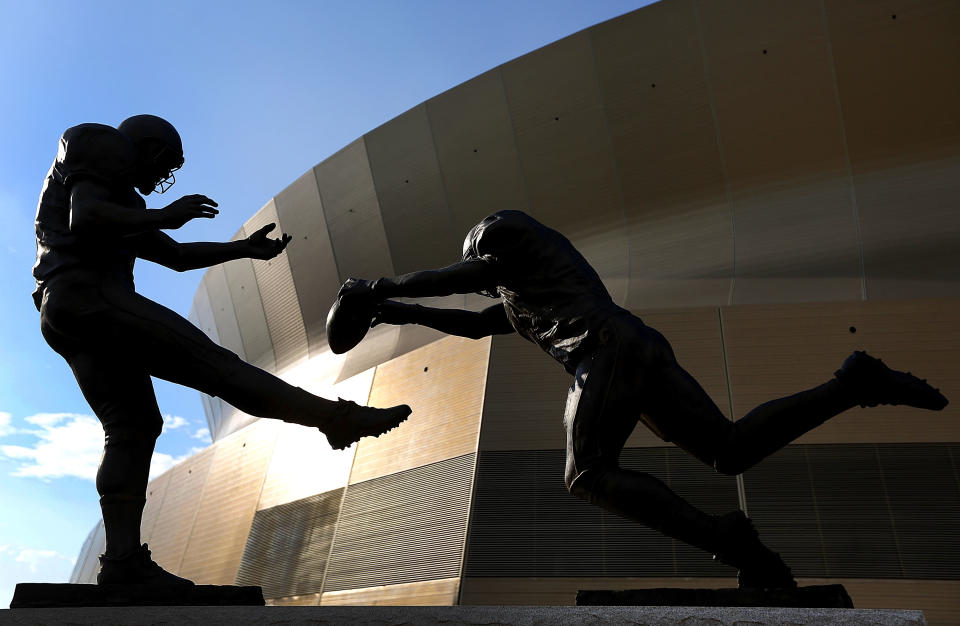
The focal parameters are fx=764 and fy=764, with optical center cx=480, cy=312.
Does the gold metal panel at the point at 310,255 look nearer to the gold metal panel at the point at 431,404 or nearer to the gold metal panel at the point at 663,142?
the gold metal panel at the point at 431,404

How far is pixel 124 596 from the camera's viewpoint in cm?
263

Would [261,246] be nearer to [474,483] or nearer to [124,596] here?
[124,596]

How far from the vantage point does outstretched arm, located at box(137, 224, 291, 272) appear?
11.3 ft

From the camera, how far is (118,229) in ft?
9.73

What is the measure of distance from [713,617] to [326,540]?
1074 centimetres

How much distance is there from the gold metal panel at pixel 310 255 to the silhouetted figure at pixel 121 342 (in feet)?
44.6

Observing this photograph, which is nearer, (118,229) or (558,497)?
(118,229)

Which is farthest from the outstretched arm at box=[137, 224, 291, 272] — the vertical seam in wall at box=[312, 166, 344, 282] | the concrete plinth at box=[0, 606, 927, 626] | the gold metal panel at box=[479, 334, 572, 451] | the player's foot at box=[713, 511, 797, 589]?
the vertical seam in wall at box=[312, 166, 344, 282]

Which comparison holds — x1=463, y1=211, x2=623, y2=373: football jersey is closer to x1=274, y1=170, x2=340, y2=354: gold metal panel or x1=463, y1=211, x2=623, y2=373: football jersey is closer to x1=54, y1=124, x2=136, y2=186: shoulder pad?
x1=54, y1=124, x2=136, y2=186: shoulder pad

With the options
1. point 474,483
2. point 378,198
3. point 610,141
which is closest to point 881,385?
point 474,483

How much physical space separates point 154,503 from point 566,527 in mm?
11909

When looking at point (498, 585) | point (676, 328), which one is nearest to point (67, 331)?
point (498, 585)

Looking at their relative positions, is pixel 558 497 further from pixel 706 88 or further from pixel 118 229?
pixel 118 229

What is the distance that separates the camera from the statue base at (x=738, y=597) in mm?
2307
